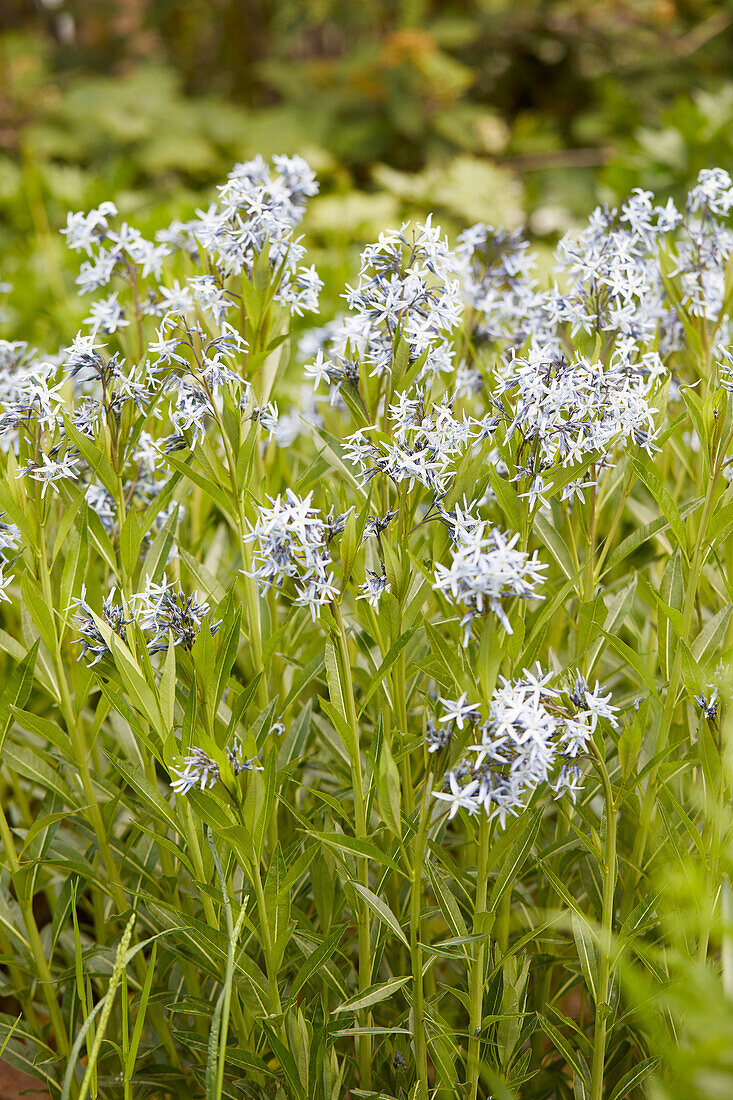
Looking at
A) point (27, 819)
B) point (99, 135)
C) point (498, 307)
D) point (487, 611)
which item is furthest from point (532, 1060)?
point (99, 135)

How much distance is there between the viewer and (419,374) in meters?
1.30

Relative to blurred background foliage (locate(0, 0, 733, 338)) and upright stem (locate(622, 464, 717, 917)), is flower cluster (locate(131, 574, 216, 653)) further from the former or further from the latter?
blurred background foliage (locate(0, 0, 733, 338))

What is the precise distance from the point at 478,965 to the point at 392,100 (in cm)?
721

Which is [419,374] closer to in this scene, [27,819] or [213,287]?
[213,287]

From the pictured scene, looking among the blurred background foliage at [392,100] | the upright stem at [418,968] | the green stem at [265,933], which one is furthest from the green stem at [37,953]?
the blurred background foliage at [392,100]

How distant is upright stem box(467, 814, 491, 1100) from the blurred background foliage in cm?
498

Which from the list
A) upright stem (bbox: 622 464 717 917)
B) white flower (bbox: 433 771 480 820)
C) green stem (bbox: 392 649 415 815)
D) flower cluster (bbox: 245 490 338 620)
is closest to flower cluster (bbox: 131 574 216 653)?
flower cluster (bbox: 245 490 338 620)

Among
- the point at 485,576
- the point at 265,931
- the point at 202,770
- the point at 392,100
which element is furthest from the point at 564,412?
the point at 392,100

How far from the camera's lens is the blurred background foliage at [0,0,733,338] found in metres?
6.45

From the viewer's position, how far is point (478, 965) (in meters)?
1.21

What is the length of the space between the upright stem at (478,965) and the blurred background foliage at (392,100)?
4.98 metres

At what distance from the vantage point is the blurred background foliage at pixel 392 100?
21.2 ft

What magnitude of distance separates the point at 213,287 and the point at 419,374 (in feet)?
1.19

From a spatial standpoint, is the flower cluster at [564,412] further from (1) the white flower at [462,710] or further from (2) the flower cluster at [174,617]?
(2) the flower cluster at [174,617]
